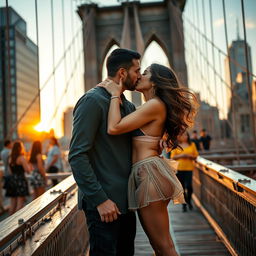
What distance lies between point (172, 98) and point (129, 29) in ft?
55.5

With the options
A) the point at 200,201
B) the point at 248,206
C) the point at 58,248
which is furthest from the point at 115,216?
the point at 200,201

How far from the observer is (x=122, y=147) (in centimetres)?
158

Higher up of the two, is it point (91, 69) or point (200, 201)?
point (91, 69)

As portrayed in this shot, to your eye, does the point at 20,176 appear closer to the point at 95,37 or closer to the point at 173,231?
the point at 173,231

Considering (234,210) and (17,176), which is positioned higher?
(17,176)

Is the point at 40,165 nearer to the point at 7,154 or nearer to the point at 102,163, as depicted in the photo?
the point at 7,154

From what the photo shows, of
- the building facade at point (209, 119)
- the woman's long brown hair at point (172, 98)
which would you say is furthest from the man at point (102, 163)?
the building facade at point (209, 119)

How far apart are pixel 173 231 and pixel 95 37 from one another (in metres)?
15.5

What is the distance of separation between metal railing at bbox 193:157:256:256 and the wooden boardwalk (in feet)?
0.32

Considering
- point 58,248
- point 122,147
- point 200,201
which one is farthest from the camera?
point 200,201

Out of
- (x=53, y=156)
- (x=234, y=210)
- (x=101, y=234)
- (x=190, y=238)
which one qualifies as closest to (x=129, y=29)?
(x=53, y=156)

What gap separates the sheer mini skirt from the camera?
1.55m

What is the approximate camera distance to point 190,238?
330cm

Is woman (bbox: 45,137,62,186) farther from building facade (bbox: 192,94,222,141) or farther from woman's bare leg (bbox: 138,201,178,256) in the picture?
building facade (bbox: 192,94,222,141)
